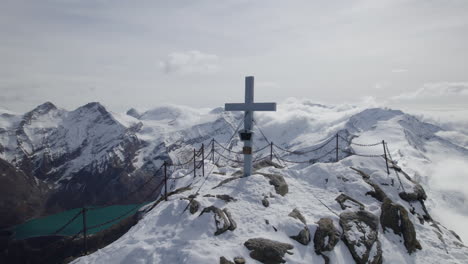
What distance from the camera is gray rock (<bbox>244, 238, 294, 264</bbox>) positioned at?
11.0 metres

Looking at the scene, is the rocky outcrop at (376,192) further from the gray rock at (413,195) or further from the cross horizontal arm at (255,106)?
the cross horizontal arm at (255,106)

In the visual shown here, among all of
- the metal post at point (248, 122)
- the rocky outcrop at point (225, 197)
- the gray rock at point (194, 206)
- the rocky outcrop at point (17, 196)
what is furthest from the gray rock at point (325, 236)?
the rocky outcrop at point (17, 196)

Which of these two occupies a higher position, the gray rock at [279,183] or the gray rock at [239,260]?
the gray rock at [279,183]

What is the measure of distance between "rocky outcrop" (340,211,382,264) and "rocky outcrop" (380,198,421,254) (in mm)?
849

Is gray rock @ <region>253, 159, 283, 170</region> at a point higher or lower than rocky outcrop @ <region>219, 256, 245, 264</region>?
lower

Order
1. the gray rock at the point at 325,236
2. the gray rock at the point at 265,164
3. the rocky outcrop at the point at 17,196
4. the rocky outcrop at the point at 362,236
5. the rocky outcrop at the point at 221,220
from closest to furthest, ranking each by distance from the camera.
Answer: the gray rock at the point at 325,236 < the rocky outcrop at the point at 221,220 < the rocky outcrop at the point at 362,236 < the gray rock at the point at 265,164 < the rocky outcrop at the point at 17,196

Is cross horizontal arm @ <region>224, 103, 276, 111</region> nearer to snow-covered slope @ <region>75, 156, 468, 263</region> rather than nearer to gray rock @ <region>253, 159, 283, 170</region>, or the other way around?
snow-covered slope @ <region>75, 156, 468, 263</region>

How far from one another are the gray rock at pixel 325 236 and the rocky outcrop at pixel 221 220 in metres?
3.58

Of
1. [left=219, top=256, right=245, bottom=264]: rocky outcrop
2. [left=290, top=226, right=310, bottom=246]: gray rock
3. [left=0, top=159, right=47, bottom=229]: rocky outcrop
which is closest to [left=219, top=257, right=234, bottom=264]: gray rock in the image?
[left=219, top=256, right=245, bottom=264]: rocky outcrop

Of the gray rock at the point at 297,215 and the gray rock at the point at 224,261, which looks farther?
the gray rock at the point at 297,215

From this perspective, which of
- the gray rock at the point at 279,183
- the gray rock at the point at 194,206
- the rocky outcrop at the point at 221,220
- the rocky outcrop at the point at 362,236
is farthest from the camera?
the gray rock at the point at 279,183

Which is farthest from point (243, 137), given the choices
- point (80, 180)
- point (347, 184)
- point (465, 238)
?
point (80, 180)

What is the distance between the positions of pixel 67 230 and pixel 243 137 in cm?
11250

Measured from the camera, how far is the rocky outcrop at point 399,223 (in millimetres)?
14156
